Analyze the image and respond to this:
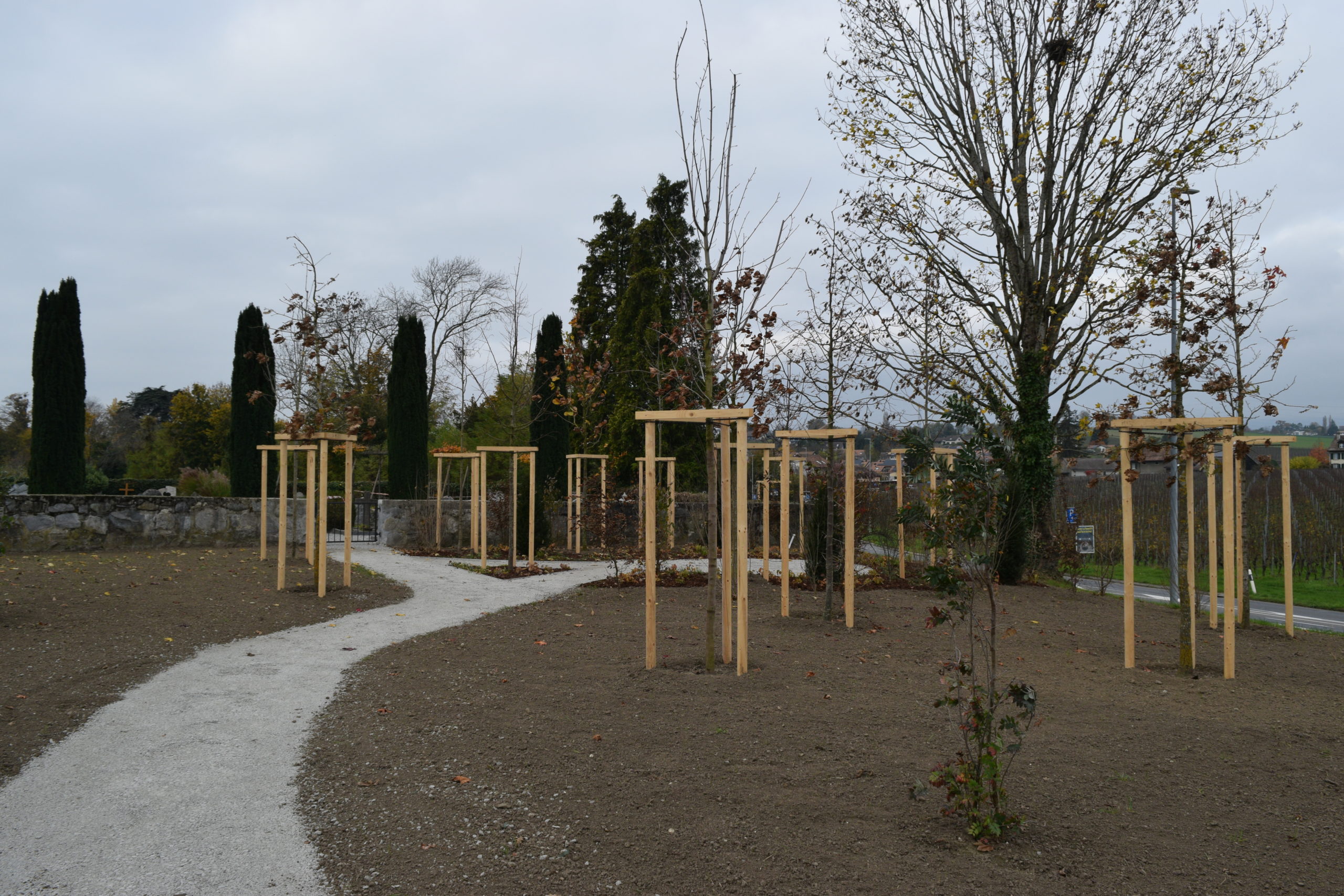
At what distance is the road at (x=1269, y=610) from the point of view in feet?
38.8

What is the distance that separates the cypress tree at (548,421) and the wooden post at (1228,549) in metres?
14.4

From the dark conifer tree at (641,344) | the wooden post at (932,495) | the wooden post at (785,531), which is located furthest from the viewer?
the dark conifer tree at (641,344)

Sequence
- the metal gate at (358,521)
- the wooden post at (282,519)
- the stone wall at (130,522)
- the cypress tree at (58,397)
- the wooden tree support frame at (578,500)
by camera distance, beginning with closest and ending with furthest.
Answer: the wooden post at (282,519)
the stone wall at (130,522)
the wooden tree support frame at (578,500)
the cypress tree at (58,397)
the metal gate at (358,521)

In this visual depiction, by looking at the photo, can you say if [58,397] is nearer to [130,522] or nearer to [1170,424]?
[130,522]

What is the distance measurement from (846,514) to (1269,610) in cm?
1132

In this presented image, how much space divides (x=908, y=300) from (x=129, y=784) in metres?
11.5

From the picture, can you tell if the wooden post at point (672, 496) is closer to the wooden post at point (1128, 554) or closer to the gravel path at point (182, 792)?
the wooden post at point (1128, 554)

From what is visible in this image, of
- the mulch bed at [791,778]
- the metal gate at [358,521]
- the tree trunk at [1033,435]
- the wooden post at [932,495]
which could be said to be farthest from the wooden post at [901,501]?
the metal gate at [358,521]

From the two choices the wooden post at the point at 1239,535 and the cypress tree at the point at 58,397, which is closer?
the wooden post at the point at 1239,535

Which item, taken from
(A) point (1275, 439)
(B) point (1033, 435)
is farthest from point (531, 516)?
(A) point (1275, 439)

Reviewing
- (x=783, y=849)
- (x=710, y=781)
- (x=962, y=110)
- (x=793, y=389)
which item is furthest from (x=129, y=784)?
(x=962, y=110)

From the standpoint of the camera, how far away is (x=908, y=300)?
42.2ft

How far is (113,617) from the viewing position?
778 cm

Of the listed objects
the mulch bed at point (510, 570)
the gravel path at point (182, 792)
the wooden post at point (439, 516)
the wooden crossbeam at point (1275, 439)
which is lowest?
the mulch bed at point (510, 570)
